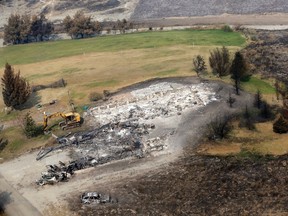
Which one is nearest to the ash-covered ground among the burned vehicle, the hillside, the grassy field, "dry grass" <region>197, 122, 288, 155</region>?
"dry grass" <region>197, 122, 288, 155</region>

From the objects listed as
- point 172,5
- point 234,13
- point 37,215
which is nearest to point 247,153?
point 37,215

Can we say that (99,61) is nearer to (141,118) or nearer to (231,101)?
(141,118)

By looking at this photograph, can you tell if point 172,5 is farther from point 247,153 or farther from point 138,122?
point 247,153

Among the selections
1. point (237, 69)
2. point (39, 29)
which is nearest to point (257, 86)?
point (237, 69)

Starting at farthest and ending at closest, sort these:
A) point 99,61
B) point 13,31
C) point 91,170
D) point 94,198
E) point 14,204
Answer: point 13,31 < point 99,61 < point 91,170 < point 14,204 < point 94,198

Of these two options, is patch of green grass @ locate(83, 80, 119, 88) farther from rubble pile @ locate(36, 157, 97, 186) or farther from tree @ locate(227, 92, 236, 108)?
rubble pile @ locate(36, 157, 97, 186)
